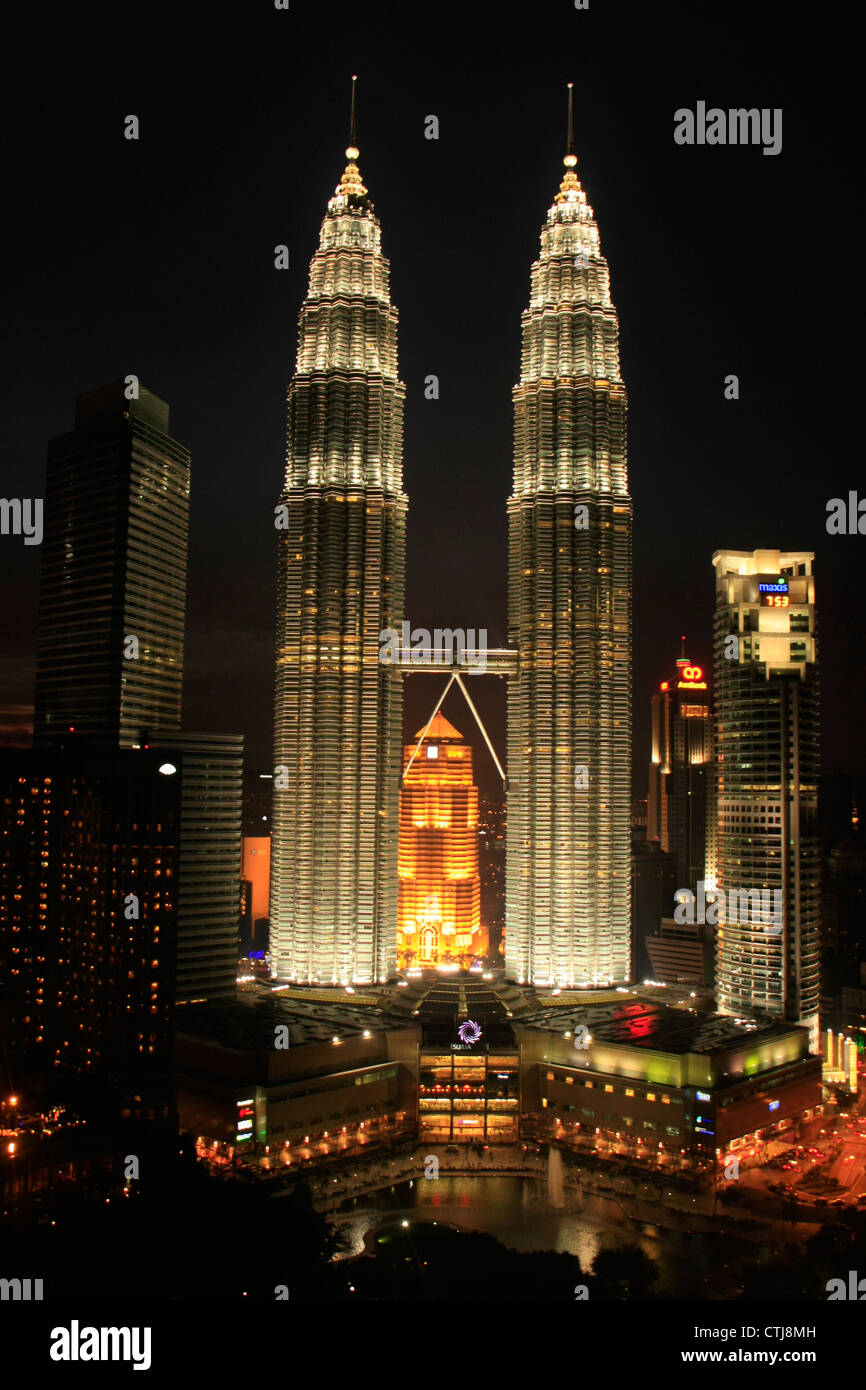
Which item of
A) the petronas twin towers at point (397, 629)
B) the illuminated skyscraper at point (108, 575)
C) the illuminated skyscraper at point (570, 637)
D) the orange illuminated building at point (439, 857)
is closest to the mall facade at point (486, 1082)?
the petronas twin towers at point (397, 629)

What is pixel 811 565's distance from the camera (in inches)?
3383

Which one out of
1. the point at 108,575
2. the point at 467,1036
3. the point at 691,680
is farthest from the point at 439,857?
the point at 691,680

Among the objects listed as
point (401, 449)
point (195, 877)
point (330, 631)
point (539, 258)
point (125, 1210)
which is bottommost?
point (125, 1210)

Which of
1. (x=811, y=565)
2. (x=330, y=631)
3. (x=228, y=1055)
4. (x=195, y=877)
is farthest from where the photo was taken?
(x=330, y=631)

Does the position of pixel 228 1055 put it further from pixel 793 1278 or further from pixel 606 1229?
pixel 793 1278

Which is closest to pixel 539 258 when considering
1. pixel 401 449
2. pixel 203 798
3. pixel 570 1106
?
pixel 401 449

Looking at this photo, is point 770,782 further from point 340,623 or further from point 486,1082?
point 340,623

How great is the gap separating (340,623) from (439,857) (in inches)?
1407

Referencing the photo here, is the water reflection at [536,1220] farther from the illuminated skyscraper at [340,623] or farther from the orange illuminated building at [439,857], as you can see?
the orange illuminated building at [439,857]

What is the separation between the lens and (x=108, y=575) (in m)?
89.3

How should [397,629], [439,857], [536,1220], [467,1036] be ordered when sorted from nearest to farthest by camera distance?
[536,1220], [467,1036], [397,629], [439,857]

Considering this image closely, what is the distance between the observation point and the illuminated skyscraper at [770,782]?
79.8m

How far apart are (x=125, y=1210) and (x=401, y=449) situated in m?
68.0
